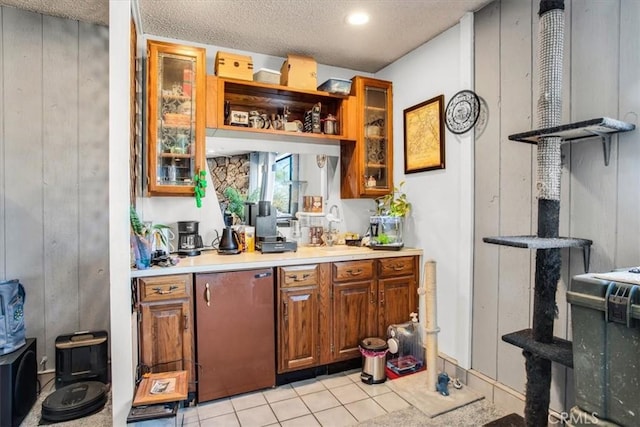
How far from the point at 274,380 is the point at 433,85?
2588 mm

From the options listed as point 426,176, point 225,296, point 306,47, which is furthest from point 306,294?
point 306,47

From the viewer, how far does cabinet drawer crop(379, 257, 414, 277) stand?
9.37ft

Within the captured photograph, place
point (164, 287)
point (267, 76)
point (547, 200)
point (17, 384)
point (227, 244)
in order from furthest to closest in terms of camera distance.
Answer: point (267, 76)
point (227, 244)
point (164, 287)
point (17, 384)
point (547, 200)

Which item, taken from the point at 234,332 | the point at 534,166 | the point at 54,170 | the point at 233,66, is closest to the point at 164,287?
the point at 234,332

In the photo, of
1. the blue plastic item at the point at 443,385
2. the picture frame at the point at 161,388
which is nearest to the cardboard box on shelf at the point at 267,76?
the picture frame at the point at 161,388

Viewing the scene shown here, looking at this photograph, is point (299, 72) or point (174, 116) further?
point (299, 72)

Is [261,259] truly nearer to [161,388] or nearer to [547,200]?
[161,388]

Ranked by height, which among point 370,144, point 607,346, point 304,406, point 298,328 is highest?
point 370,144

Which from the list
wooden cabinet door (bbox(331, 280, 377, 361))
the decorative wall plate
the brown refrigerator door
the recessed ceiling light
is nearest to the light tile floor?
the brown refrigerator door

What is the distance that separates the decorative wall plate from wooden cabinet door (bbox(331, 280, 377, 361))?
1.36 m

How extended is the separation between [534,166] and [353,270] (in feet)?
4.63

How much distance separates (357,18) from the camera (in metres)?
2.52

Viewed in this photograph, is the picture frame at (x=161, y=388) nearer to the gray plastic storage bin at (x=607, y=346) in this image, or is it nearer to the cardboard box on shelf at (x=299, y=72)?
the gray plastic storage bin at (x=607, y=346)

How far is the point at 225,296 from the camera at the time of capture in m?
2.33
